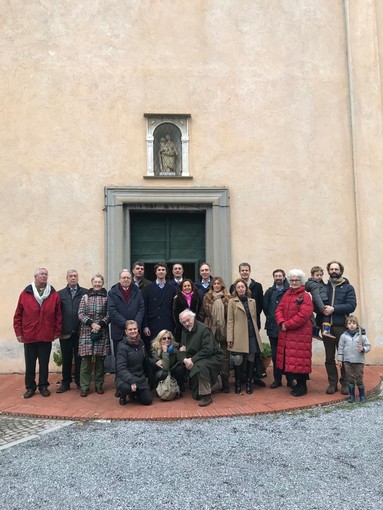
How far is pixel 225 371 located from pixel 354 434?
6.42ft

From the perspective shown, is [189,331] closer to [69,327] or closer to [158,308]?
[158,308]

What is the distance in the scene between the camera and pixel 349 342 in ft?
17.7

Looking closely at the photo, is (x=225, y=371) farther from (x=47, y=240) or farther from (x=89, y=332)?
(x=47, y=240)

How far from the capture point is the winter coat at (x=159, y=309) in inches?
240

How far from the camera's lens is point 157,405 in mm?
5355

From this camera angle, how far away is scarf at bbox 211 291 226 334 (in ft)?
19.4

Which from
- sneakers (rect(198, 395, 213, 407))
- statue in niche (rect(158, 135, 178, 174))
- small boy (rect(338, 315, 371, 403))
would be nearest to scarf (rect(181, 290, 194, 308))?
sneakers (rect(198, 395, 213, 407))

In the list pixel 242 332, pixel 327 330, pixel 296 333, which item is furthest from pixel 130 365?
pixel 327 330

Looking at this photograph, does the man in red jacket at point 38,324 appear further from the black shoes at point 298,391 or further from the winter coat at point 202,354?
the black shoes at point 298,391

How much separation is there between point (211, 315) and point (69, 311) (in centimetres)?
183

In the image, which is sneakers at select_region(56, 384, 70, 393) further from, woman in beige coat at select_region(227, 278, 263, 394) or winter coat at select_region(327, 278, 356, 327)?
winter coat at select_region(327, 278, 356, 327)

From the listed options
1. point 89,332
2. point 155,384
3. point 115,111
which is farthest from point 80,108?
point 155,384

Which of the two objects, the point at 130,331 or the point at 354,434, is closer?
the point at 354,434

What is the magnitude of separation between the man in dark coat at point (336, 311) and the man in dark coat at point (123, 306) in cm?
232
